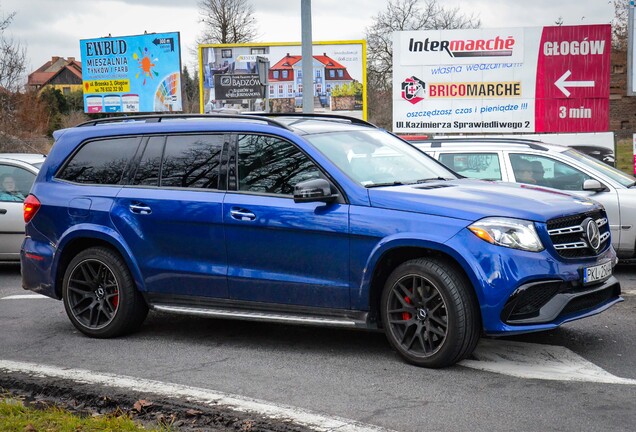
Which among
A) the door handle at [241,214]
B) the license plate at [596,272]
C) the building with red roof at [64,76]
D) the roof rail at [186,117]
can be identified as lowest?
the license plate at [596,272]

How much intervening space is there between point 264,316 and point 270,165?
117 cm

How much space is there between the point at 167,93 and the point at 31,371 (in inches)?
1106

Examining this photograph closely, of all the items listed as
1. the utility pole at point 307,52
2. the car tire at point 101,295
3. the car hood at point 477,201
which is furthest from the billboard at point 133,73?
the car hood at point 477,201

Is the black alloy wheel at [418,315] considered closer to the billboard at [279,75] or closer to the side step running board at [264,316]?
the side step running board at [264,316]

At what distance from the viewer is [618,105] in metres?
30.4

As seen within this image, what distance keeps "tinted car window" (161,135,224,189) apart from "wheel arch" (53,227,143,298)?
637 millimetres

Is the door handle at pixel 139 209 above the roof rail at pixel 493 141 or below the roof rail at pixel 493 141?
below

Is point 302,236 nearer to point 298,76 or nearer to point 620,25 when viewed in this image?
point 298,76

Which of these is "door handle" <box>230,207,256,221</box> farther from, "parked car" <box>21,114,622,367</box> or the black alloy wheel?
the black alloy wheel

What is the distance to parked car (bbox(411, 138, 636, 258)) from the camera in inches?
428

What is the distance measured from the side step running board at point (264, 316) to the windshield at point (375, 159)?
1023 mm

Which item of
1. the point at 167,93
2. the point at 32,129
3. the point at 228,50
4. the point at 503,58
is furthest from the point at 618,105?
the point at 32,129

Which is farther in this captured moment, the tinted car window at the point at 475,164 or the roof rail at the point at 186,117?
the tinted car window at the point at 475,164

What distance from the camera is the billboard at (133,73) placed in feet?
111
